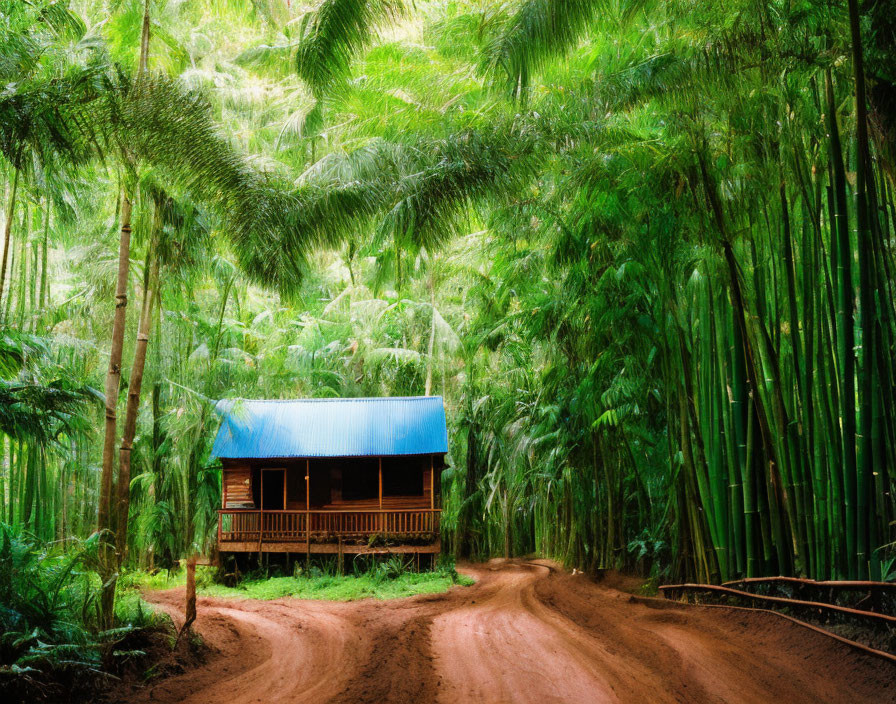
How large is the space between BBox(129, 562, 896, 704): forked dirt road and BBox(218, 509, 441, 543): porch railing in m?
4.76

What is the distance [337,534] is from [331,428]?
227 cm

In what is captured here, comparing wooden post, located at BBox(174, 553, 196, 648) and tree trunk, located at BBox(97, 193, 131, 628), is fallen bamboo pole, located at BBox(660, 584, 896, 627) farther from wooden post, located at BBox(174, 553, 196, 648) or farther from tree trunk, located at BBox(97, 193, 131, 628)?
tree trunk, located at BBox(97, 193, 131, 628)

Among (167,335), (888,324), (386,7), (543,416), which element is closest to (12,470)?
(167,335)

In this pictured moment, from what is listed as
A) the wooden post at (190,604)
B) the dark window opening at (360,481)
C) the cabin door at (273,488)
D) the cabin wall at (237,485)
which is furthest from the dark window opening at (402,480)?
the wooden post at (190,604)

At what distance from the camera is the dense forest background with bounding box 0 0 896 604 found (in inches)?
199

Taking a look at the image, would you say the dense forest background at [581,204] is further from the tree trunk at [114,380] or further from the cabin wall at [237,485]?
the cabin wall at [237,485]

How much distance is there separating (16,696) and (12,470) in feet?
16.1

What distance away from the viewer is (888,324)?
17.1ft

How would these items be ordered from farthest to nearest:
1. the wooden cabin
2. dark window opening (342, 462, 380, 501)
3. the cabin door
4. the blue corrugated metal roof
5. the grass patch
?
the cabin door → dark window opening (342, 462, 380, 501) → the blue corrugated metal roof → the wooden cabin → the grass patch

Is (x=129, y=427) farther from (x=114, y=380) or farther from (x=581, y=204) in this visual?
(x=581, y=204)

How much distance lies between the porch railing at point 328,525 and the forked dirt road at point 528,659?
15.6 feet

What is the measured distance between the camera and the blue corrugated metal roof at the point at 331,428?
46.6 feet

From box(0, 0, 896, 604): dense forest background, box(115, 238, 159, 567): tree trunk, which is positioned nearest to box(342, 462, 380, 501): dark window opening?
box(0, 0, 896, 604): dense forest background

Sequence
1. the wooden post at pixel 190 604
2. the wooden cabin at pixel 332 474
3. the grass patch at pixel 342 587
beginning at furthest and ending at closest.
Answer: the wooden cabin at pixel 332 474 → the grass patch at pixel 342 587 → the wooden post at pixel 190 604
